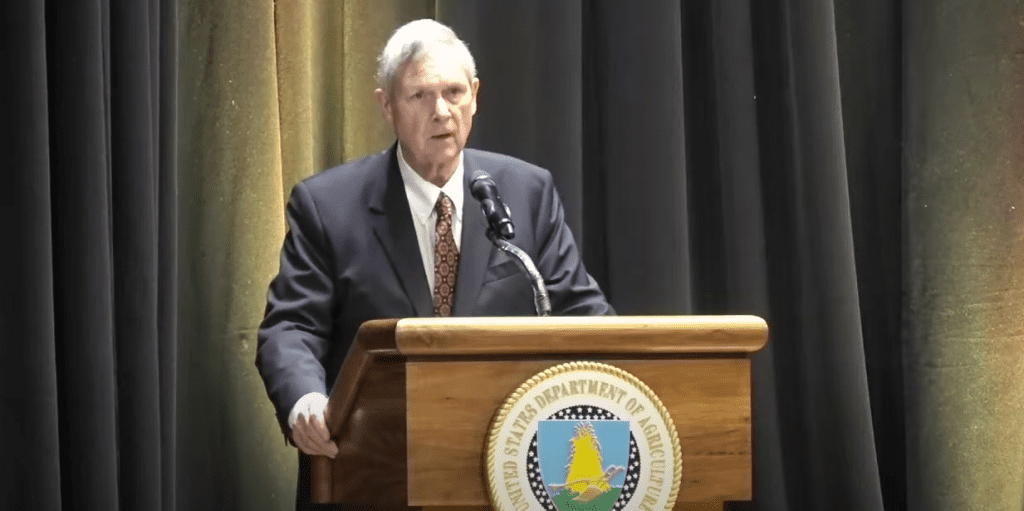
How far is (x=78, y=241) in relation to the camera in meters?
2.40

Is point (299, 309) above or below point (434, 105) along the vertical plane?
below

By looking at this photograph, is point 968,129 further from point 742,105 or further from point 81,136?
Answer: point 81,136

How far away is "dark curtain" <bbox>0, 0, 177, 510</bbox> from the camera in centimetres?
228

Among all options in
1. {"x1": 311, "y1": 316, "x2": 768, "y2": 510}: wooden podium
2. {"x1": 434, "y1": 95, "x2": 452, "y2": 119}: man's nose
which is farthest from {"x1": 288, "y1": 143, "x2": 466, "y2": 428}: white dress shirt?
{"x1": 311, "y1": 316, "x2": 768, "y2": 510}: wooden podium

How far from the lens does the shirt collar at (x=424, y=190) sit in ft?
7.59

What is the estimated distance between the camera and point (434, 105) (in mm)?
2223

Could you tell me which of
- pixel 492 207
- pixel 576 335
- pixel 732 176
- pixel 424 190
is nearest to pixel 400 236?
pixel 424 190

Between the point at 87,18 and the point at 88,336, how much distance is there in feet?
1.93

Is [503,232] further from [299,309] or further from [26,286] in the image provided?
[26,286]

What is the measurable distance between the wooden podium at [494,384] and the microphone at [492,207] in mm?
312

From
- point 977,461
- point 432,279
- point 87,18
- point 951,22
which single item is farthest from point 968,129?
point 87,18

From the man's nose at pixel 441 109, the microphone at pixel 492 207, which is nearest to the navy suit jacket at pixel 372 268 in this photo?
the man's nose at pixel 441 109

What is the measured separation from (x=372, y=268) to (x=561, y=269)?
36 cm

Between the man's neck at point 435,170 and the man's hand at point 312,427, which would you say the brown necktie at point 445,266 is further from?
the man's hand at point 312,427
